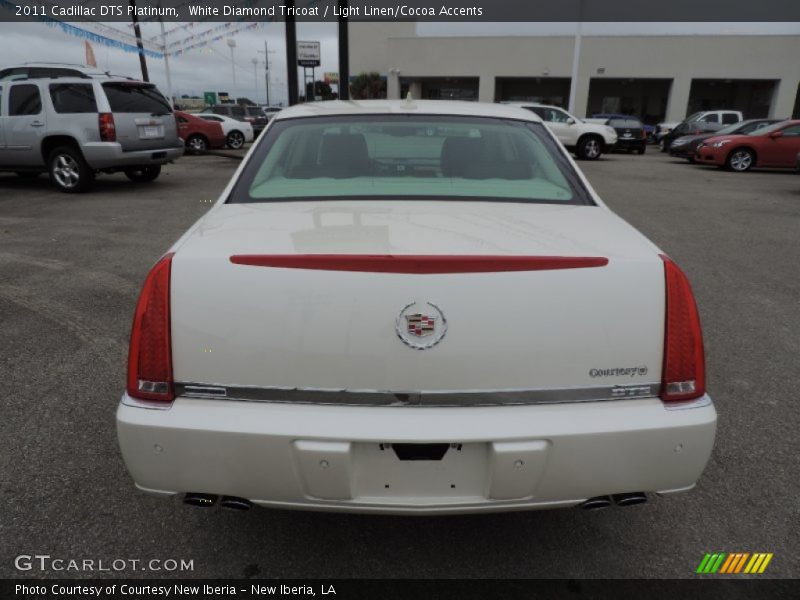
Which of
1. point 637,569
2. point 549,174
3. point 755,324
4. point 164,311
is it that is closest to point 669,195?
point 755,324

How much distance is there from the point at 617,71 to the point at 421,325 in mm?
40755

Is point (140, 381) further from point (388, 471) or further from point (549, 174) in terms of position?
point (549, 174)

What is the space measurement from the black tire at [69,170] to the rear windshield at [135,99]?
1104 mm

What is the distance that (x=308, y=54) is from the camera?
3872cm

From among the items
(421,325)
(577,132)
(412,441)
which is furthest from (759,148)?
(412,441)

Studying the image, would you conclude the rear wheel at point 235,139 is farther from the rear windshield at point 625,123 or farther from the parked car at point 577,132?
the rear windshield at point 625,123

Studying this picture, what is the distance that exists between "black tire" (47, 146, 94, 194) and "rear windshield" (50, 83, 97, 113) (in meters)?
0.67

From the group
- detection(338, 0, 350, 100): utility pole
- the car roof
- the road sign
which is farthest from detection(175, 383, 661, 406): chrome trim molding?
the road sign

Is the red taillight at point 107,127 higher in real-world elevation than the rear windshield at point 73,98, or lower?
lower

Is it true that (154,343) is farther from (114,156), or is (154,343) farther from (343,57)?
(343,57)

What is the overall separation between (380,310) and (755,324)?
13.2ft

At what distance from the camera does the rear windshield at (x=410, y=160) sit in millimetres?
2568

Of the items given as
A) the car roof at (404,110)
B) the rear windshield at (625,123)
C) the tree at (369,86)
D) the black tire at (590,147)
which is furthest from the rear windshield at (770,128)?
the tree at (369,86)

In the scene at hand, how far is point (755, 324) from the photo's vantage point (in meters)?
4.59
